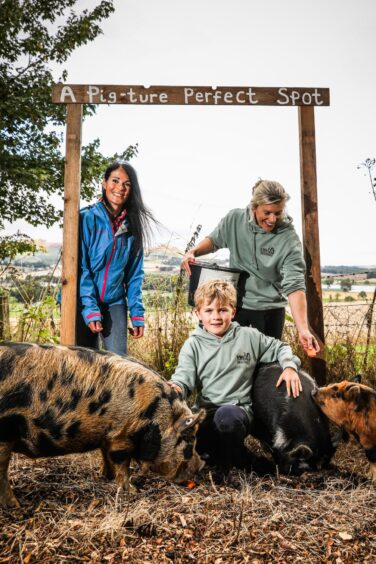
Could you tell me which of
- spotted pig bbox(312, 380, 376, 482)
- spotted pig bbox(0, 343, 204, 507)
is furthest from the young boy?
spotted pig bbox(0, 343, 204, 507)

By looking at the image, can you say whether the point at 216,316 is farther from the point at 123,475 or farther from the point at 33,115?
the point at 33,115

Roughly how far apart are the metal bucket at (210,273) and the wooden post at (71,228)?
1.08 m

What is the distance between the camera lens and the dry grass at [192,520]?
2680mm

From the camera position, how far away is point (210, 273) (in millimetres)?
4426

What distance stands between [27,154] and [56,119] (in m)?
1.09

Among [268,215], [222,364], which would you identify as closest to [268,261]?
Result: [268,215]

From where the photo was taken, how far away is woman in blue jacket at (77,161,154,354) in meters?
4.46

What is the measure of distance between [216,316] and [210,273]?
575 mm

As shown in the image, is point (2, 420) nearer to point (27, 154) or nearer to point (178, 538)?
point (178, 538)

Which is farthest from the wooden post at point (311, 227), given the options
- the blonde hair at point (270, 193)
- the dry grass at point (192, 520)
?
the dry grass at point (192, 520)

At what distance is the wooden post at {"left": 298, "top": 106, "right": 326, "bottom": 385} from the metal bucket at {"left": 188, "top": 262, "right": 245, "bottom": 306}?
3.22 feet

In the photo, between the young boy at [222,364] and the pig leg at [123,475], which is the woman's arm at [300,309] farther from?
the pig leg at [123,475]

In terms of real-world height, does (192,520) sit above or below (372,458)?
→ below

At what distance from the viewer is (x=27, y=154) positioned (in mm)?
11031
